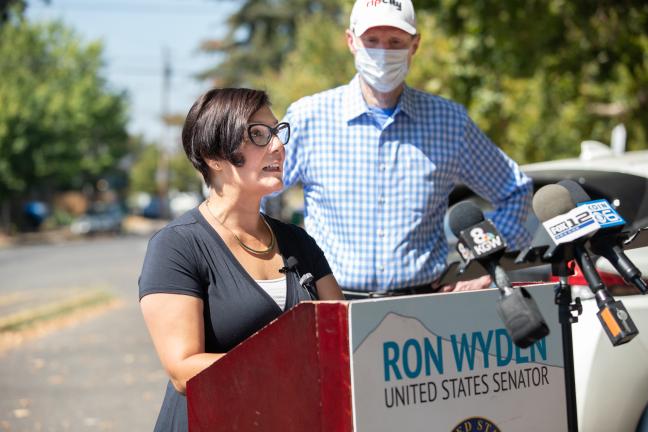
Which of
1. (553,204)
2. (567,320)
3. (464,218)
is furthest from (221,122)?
(567,320)

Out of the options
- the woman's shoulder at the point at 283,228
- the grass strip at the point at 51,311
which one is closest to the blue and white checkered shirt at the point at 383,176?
the woman's shoulder at the point at 283,228

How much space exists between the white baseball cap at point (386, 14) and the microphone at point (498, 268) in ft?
5.43

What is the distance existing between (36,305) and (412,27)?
13057mm

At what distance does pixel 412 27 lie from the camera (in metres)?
3.89

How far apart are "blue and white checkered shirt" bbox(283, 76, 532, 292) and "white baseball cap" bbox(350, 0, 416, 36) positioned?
307 millimetres

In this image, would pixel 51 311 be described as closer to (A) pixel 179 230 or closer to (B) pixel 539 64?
(B) pixel 539 64

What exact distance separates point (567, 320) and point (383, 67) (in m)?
1.81

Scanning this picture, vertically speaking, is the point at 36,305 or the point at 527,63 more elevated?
the point at 527,63

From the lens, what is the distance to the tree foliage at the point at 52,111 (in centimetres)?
4769

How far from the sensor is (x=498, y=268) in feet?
7.12

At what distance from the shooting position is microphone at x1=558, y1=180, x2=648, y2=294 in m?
2.31

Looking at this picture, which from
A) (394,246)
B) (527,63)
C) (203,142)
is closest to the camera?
(203,142)

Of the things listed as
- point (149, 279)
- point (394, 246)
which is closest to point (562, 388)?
point (149, 279)

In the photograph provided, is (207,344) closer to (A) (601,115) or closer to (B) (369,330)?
(B) (369,330)
